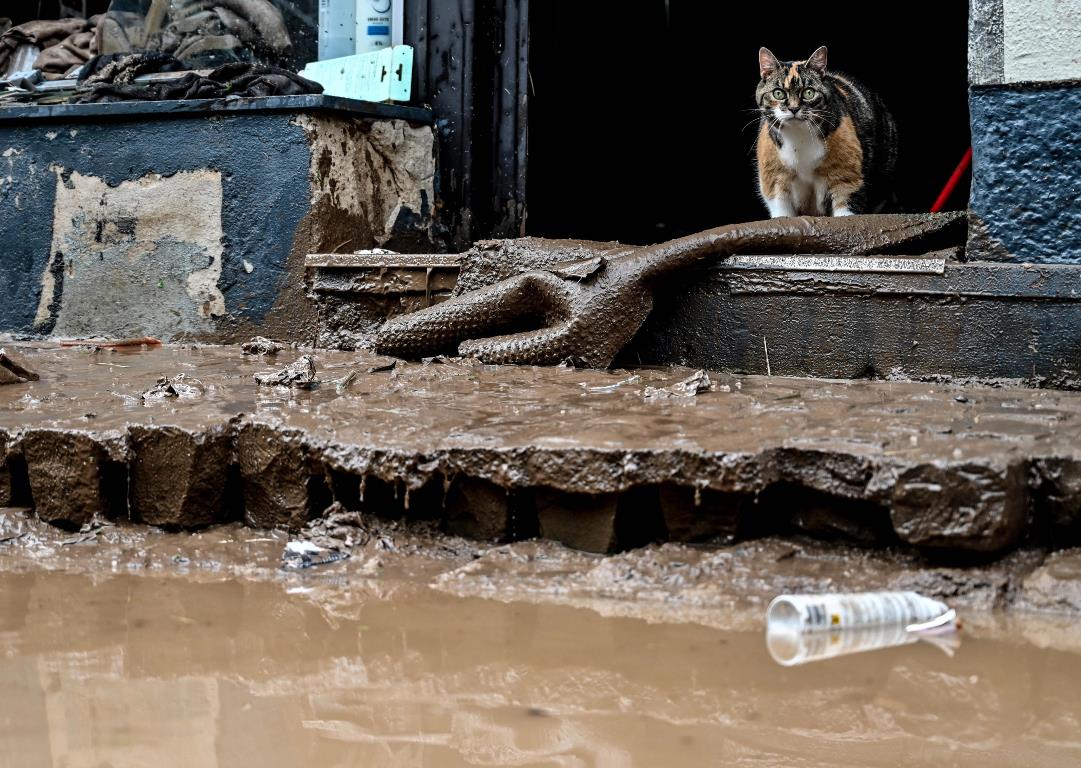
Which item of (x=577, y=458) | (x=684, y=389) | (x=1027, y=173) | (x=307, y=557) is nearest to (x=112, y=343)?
(x=307, y=557)

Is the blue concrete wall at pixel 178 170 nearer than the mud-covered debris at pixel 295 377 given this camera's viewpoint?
No

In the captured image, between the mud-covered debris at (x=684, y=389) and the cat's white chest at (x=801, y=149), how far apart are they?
1.76 metres

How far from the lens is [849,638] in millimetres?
2357

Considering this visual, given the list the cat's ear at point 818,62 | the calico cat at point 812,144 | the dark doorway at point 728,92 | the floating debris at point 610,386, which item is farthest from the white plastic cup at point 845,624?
the dark doorway at point 728,92

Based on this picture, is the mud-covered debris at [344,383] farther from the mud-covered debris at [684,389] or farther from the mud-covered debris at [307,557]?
the mud-covered debris at [684,389]

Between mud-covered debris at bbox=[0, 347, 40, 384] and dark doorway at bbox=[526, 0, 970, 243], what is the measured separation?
453 centimetres

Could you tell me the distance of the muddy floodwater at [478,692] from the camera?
1.95m

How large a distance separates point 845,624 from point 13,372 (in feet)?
9.84

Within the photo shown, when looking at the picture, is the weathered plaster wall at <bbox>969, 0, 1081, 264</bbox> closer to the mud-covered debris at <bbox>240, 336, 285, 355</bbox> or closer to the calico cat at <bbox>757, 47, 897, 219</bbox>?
the calico cat at <bbox>757, 47, 897, 219</bbox>

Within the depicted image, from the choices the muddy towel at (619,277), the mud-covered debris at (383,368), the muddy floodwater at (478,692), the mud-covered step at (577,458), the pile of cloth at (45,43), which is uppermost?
the pile of cloth at (45,43)

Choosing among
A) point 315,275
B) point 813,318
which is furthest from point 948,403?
point 315,275

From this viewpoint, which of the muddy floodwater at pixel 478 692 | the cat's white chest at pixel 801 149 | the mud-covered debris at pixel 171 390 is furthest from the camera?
the cat's white chest at pixel 801 149

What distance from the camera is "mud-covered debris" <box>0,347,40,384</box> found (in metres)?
4.04

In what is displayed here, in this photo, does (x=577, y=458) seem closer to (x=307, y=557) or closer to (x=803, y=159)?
(x=307, y=557)
